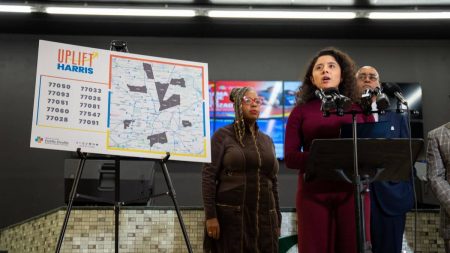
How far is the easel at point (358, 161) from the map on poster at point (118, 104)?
3.47 ft

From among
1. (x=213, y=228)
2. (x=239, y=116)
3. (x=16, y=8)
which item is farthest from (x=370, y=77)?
(x=16, y=8)

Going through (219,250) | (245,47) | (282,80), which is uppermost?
(245,47)

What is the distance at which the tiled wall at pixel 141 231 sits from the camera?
11.4 ft

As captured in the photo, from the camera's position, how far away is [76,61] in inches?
115

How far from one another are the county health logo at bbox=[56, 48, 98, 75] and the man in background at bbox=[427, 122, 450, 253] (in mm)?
2051

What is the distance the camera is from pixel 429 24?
7.07 m

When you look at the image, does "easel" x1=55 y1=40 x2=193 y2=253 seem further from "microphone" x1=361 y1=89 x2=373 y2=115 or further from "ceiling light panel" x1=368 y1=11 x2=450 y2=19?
"ceiling light panel" x1=368 y1=11 x2=450 y2=19

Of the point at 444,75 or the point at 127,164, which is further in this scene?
the point at 444,75

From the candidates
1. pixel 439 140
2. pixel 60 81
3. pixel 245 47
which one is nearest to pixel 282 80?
pixel 245 47

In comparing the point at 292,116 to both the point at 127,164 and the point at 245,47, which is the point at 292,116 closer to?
the point at 127,164

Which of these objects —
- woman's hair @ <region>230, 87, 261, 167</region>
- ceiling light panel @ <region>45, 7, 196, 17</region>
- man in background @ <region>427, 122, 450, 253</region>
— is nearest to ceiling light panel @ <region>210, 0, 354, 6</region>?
ceiling light panel @ <region>45, 7, 196, 17</region>

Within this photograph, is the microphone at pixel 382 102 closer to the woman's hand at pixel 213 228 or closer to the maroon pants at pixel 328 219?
the maroon pants at pixel 328 219

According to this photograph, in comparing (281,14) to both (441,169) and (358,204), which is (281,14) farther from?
(358,204)

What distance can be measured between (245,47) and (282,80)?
28.6 inches
